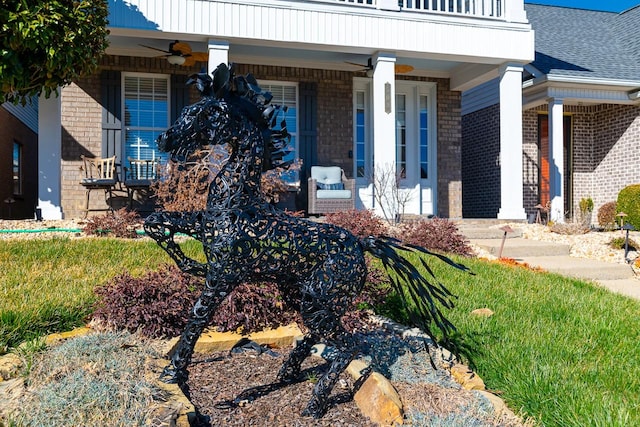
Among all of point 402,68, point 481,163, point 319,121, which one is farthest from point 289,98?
point 481,163

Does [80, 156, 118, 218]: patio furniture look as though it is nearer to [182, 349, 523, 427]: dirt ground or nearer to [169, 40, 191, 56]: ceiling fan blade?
[169, 40, 191, 56]: ceiling fan blade

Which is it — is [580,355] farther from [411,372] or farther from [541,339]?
[411,372]

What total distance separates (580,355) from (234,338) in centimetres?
225

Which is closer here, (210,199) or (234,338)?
(210,199)

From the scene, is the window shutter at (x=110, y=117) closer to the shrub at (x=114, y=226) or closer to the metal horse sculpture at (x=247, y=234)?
the shrub at (x=114, y=226)

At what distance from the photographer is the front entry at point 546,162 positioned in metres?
13.0

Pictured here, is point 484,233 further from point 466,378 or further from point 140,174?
point 140,174

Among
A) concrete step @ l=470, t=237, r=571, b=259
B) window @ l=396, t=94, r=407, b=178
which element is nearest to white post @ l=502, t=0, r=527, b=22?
window @ l=396, t=94, r=407, b=178

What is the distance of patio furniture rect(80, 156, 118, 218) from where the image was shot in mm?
8438

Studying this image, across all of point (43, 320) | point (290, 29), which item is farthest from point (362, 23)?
point (43, 320)

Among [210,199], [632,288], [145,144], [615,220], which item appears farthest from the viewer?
[615,220]

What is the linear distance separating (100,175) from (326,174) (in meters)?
4.02

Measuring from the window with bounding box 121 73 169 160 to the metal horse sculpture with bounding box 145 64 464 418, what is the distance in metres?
7.77

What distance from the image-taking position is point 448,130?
1138 cm
